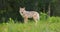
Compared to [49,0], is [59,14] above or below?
below

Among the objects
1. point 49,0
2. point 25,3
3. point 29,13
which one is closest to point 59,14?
point 49,0

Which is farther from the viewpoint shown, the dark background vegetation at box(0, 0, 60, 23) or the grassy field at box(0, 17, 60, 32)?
the dark background vegetation at box(0, 0, 60, 23)

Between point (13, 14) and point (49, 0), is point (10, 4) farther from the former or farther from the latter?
point (49, 0)

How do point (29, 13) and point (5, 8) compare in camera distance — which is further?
point (5, 8)

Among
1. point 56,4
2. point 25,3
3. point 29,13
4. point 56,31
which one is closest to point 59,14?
point 56,4

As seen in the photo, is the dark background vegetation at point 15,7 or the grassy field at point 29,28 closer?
the grassy field at point 29,28

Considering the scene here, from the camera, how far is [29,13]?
13570mm

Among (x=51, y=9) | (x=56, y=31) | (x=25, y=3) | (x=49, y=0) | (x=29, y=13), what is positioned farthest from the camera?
(x=51, y=9)

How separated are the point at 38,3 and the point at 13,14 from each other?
175cm

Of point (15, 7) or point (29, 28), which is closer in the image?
point (29, 28)

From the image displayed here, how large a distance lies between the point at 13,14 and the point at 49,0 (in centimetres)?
261

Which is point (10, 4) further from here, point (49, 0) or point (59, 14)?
point (59, 14)

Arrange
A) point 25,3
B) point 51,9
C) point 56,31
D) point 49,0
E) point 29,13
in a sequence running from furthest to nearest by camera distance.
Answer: point 51,9 < point 49,0 < point 25,3 < point 29,13 < point 56,31

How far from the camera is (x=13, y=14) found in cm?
1564
